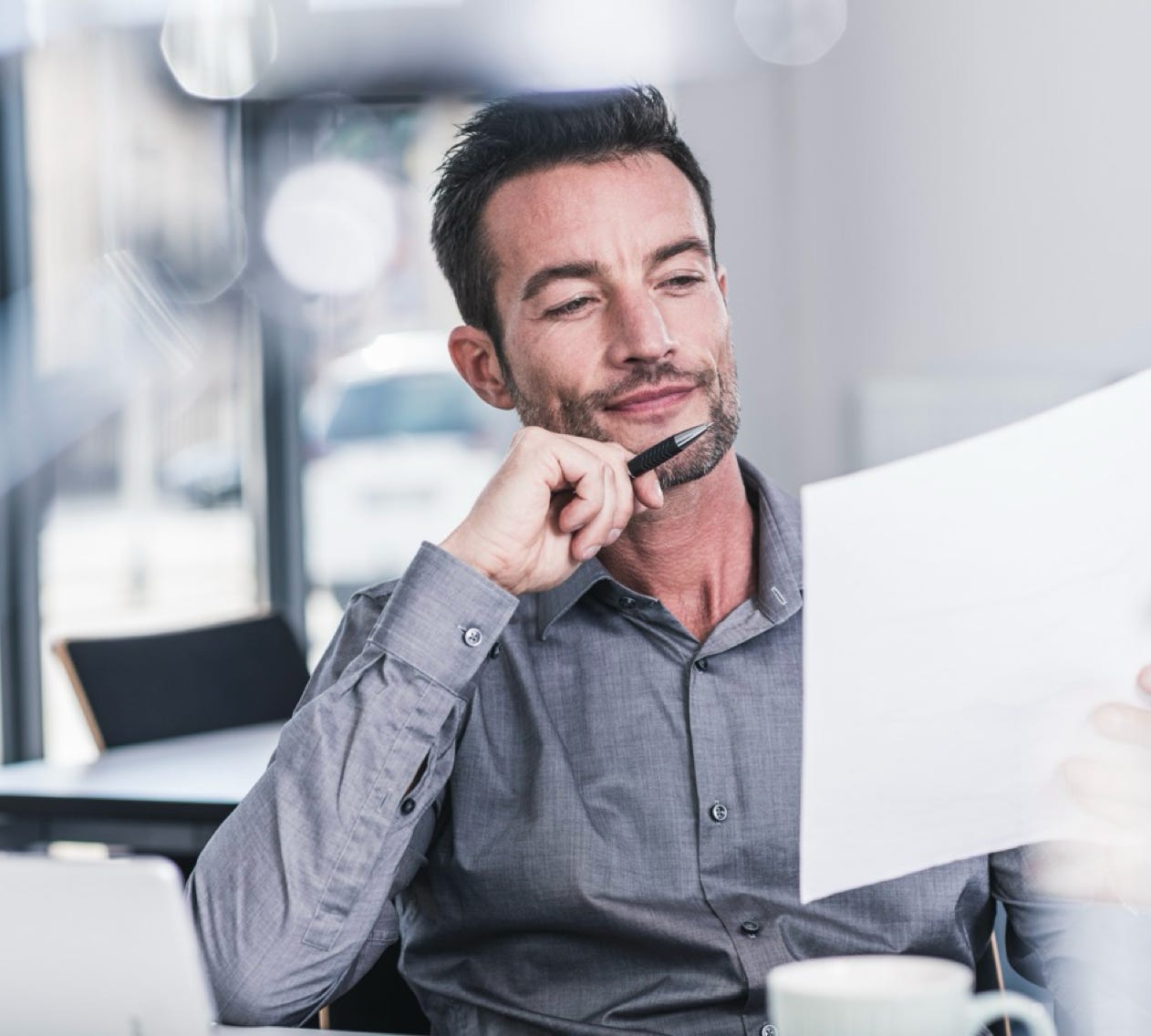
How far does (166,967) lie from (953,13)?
398cm

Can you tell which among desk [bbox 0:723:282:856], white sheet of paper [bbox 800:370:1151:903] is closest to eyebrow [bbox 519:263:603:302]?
white sheet of paper [bbox 800:370:1151:903]

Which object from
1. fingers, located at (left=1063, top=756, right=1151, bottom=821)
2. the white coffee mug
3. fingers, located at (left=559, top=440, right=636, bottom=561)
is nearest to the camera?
the white coffee mug

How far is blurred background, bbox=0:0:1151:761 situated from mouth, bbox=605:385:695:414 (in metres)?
2.61

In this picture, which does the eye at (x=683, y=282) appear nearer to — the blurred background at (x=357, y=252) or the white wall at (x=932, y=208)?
the white wall at (x=932, y=208)

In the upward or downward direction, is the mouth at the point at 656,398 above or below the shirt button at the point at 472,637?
above

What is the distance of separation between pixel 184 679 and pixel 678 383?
1.52 metres

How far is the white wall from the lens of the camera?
12.5ft

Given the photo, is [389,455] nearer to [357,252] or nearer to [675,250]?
[357,252]

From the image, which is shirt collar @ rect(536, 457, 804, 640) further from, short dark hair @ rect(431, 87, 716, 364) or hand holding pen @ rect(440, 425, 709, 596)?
short dark hair @ rect(431, 87, 716, 364)

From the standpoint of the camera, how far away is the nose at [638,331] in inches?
54.1

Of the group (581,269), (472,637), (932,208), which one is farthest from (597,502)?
(932,208)

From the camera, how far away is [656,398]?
1.39 m

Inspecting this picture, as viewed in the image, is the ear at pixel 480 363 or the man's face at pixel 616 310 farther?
the ear at pixel 480 363

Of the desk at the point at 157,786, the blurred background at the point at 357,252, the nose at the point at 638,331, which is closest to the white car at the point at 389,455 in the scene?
the blurred background at the point at 357,252
